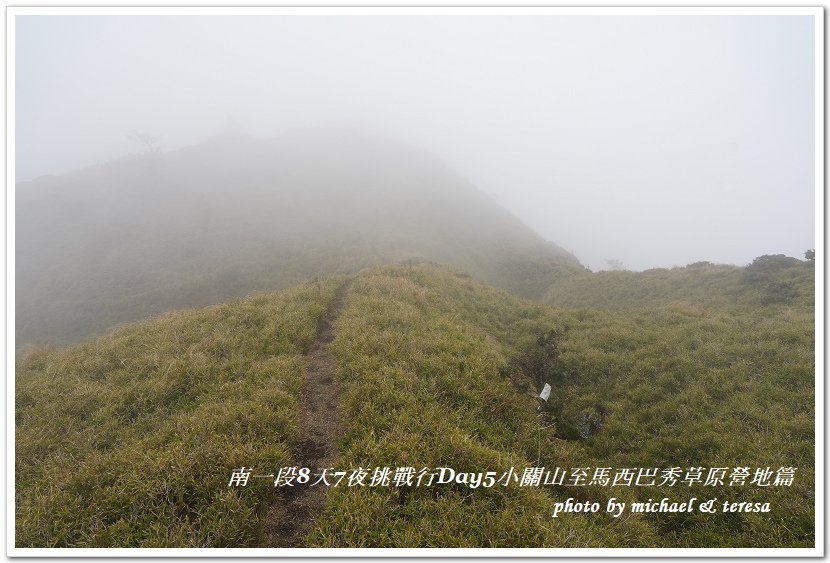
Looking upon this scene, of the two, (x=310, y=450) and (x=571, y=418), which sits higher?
(x=310, y=450)

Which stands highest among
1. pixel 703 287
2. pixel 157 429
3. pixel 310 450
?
pixel 703 287

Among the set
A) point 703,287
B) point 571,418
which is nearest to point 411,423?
point 571,418

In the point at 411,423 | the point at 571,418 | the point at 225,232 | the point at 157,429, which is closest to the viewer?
the point at 411,423

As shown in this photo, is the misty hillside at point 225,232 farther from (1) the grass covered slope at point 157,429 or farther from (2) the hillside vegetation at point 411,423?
(2) the hillside vegetation at point 411,423

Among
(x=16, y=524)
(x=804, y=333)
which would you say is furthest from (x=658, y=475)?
(x=16, y=524)

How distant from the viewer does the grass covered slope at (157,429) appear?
5113mm

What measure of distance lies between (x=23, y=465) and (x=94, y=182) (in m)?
89.8

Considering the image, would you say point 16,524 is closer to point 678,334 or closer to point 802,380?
point 802,380

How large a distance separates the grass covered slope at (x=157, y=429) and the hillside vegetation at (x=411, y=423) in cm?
5

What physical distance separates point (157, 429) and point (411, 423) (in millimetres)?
6024

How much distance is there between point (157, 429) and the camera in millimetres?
7637

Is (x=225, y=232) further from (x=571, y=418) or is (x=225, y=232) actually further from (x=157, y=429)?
(x=571, y=418)

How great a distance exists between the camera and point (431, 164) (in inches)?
4190

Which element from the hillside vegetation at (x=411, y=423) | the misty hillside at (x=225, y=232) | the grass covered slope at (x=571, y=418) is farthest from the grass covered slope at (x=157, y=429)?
the misty hillside at (x=225, y=232)
